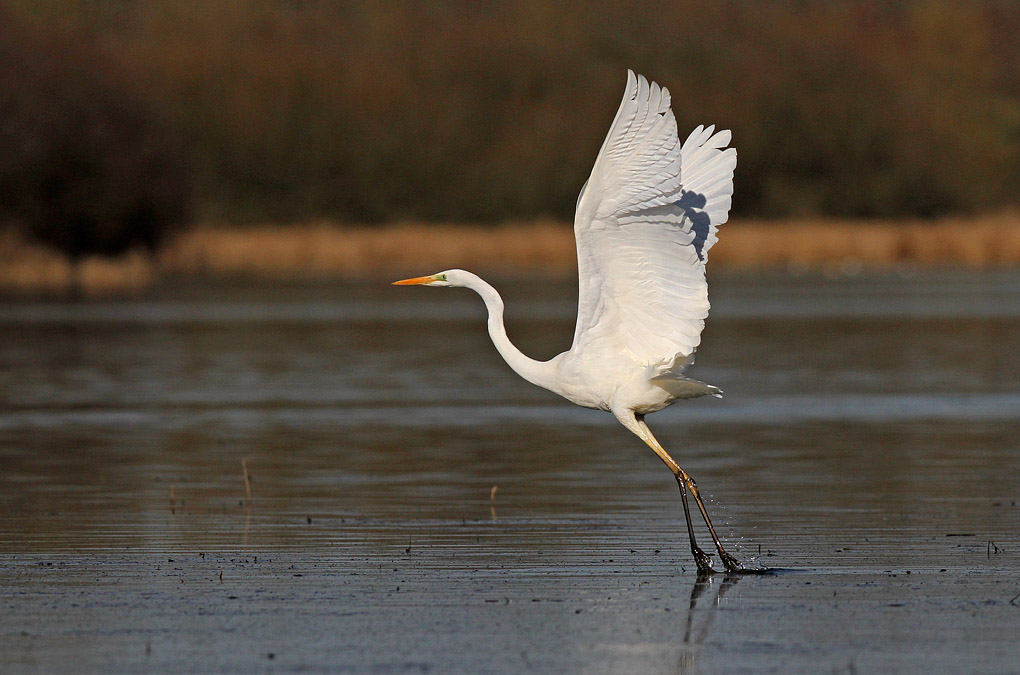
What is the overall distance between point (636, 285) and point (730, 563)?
1655mm

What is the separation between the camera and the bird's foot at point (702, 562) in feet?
31.1

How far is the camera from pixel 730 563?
31.3 ft

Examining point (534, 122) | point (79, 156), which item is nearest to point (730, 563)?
point (79, 156)

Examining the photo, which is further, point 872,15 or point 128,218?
point 872,15

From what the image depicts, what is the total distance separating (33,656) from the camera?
7.47 meters

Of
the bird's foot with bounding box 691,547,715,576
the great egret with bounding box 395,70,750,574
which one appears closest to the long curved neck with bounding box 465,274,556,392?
the great egret with bounding box 395,70,750,574

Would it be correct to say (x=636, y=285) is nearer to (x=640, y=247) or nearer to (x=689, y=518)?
(x=640, y=247)

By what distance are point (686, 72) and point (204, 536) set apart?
213 ft

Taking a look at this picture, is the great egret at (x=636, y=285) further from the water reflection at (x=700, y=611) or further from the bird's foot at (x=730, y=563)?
the water reflection at (x=700, y=611)

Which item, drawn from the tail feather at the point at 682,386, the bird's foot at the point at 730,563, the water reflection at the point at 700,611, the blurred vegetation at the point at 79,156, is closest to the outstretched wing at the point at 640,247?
the tail feather at the point at 682,386

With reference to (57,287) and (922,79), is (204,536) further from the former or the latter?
(922,79)

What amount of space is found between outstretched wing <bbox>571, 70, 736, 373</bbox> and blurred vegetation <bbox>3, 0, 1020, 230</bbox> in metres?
55.7

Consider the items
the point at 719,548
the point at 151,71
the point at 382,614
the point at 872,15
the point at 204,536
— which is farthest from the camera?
the point at 872,15

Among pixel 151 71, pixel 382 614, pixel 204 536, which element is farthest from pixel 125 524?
pixel 151 71
